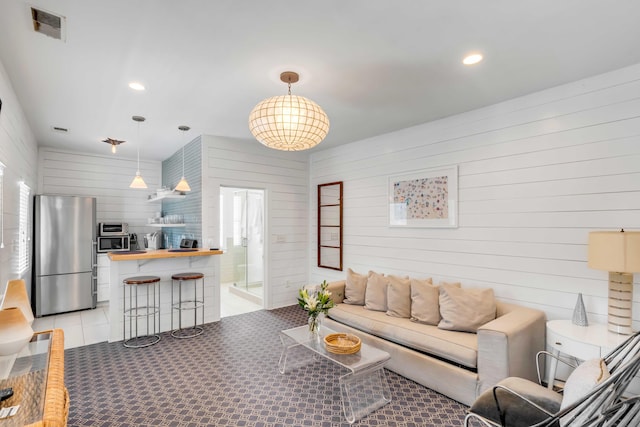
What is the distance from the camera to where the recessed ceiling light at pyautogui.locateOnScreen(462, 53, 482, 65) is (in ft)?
7.95

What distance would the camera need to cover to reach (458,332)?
2977 mm

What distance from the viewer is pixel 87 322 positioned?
468cm

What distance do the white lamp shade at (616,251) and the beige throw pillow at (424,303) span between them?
52.1 inches

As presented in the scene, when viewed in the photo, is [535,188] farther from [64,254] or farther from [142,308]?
[64,254]

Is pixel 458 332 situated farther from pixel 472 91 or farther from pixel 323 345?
pixel 472 91

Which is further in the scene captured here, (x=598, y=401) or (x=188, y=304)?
(x=188, y=304)

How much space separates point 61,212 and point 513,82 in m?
6.30

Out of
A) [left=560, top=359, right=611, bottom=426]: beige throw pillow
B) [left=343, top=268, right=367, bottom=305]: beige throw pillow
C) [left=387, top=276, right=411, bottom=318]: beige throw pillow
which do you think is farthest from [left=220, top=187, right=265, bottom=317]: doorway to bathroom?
[left=560, top=359, right=611, bottom=426]: beige throw pillow

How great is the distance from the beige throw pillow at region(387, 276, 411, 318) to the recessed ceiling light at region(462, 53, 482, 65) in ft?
7.41

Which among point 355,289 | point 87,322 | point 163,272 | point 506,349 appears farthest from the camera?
point 87,322

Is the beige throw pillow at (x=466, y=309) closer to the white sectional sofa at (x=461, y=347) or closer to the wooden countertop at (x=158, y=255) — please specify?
the white sectional sofa at (x=461, y=347)

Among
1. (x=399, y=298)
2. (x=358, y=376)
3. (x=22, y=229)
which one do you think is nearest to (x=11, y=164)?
(x=22, y=229)

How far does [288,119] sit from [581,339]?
264 centimetres

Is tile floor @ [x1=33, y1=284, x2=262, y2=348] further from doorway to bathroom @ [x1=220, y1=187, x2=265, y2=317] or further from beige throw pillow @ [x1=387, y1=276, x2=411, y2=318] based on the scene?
beige throw pillow @ [x1=387, y1=276, x2=411, y2=318]
